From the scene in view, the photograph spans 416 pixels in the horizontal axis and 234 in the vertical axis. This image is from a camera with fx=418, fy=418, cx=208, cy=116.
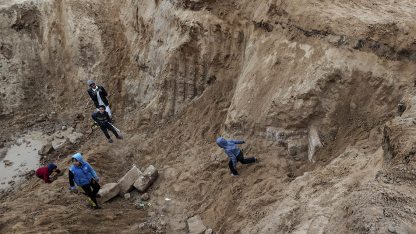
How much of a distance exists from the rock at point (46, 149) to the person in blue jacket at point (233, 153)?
6383 millimetres

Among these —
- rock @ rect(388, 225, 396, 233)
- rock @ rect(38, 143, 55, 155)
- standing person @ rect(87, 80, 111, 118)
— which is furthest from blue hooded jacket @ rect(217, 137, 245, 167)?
rock @ rect(38, 143, 55, 155)

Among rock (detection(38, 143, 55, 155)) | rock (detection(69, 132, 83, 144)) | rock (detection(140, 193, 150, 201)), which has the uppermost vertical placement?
rock (detection(140, 193, 150, 201))

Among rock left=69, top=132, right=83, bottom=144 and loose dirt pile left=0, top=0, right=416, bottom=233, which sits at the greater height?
loose dirt pile left=0, top=0, right=416, bottom=233

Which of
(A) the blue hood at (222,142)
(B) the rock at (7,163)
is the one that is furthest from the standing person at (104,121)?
(A) the blue hood at (222,142)

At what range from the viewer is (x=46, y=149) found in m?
12.9

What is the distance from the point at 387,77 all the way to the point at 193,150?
16.2ft

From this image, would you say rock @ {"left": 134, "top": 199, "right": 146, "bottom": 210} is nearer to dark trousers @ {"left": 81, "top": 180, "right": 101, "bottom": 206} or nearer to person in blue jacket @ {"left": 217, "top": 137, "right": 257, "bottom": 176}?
dark trousers @ {"left": 81, "top": 180, "right": 101, "bottom": 206}

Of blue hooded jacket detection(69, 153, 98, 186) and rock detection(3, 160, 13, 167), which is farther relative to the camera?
rock detection(3, 160, 13, 167)

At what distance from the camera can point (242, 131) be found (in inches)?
386

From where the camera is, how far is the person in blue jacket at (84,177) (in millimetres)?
8609

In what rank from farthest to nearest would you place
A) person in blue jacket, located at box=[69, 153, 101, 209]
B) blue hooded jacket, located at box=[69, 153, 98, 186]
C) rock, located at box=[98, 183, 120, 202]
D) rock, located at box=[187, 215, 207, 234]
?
rock, located at box=[98, 183, 120, 202]
blue hooded jacket, located at box=[69, 153, 98, 186]
person in blue jacket, located at box=[69, 153, 101, 209]
rock, located at box=[187, 215, 207, 234]

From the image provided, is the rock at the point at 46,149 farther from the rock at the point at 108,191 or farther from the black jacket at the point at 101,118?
the rock at the point at 108,191

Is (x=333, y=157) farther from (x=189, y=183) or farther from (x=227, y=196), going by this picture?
(x=189, y=183)

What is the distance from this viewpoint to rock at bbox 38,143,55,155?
12844mm
